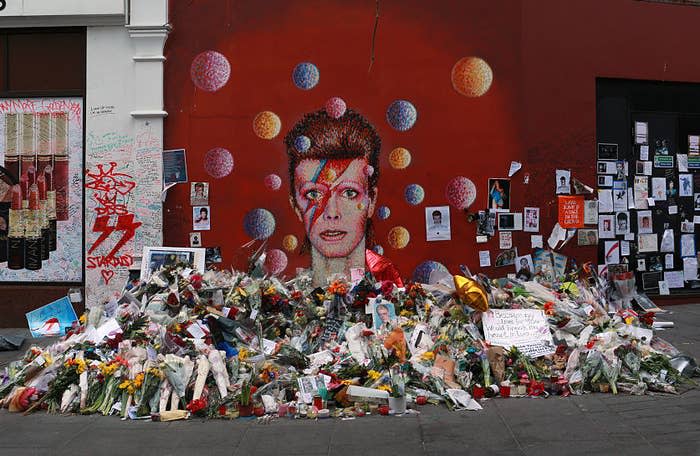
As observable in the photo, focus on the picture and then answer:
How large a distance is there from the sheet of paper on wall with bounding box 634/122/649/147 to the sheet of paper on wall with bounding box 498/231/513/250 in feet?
8.52

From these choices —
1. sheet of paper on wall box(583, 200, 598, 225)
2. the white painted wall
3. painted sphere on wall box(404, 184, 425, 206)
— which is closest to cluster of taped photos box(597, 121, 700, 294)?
sheet of paper on wall box(583, 200, 598, 225)

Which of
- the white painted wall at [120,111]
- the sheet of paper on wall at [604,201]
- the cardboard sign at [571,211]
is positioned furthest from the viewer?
the sheet of paper on wall at [604,201]

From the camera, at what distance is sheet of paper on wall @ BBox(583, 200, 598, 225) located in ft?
34.2

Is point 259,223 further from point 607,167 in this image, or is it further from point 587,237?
point 607,167

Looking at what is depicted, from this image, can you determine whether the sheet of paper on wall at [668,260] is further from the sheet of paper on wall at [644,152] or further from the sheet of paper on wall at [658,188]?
the sheet of paper on wall at [644,152]

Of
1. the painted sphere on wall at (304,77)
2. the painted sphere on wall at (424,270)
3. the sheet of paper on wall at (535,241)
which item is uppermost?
the painted sphere on wall at (304,77)

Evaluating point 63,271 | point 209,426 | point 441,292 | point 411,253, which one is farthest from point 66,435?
point 411,253

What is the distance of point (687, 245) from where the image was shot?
11.1 m

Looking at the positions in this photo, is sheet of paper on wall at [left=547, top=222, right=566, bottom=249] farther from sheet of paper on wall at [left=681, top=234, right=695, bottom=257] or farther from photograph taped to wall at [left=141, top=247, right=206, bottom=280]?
photograph taped to wall at [left=141, top=247, right=206, bottom=280]

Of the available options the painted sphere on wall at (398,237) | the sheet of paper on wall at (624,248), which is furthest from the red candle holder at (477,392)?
the sheet of paper on wall at (624,248)

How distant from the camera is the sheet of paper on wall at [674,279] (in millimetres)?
10977

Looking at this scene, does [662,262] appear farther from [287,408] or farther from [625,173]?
[287,408]

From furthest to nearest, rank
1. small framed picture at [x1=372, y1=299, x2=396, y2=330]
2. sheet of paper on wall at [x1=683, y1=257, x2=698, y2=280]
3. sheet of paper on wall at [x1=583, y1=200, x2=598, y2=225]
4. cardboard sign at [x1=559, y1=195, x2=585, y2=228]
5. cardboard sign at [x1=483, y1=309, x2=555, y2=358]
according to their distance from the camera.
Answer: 1. sheet of paper on wall at [x1=683, y1=257, x2=698, y2=280]
2. sheet of paper on wall at [x1=583, y1=200, x2=598, y2=225]
3. cardboard sign at [x1=559, y1=195, x2=585, y2=228]
4. small framed picture at [x1=372, y1=299, x2=396, y2=330]
5. cardboard sign at [x1=483, y1=309, x2=555, y2=358]

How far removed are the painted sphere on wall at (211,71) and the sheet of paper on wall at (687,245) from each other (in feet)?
24.2
